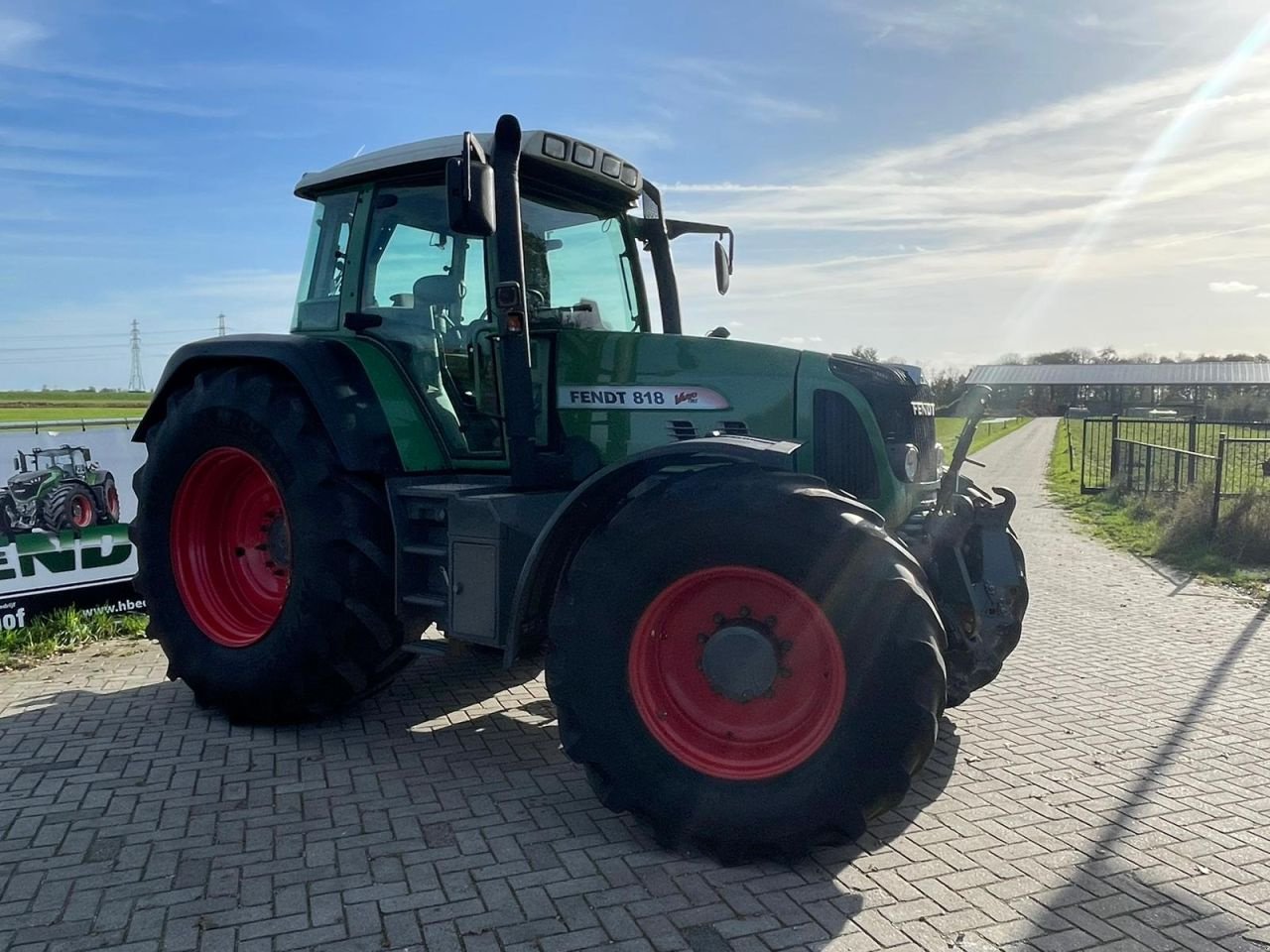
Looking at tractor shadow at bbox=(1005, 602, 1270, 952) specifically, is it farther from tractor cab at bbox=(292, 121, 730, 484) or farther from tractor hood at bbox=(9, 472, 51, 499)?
tractor hood at bbox=(9, 472, 51, 499)

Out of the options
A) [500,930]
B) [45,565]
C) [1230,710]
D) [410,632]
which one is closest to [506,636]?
[410,632]

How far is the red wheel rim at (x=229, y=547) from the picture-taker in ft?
17.9

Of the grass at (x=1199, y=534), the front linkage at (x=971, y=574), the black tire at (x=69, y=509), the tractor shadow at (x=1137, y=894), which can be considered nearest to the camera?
the tractor shadow at (x=1137, y=894)

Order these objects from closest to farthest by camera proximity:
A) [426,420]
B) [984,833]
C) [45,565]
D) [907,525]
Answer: [984,833]
[907,525]
[426,420]
[45,565]

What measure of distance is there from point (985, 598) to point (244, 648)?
144 inches

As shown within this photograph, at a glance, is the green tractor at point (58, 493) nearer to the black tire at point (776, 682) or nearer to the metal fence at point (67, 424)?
the metal fence at point (67, 424)

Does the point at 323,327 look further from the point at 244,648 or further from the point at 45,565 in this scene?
the point at 45,565

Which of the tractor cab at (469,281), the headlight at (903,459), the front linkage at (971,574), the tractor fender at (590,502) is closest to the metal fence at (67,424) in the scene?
the tractor cab at (469,281)

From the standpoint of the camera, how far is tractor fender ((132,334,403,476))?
4.78m

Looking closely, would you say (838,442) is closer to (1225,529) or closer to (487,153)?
(487,153)

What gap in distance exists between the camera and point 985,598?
4.46 m

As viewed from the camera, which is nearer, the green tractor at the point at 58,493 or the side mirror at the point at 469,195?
the side mirror at the point at 469,195

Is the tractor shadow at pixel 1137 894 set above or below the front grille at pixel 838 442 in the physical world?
below

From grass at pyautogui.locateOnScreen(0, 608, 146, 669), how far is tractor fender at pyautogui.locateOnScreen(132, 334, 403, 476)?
3.04 metres
